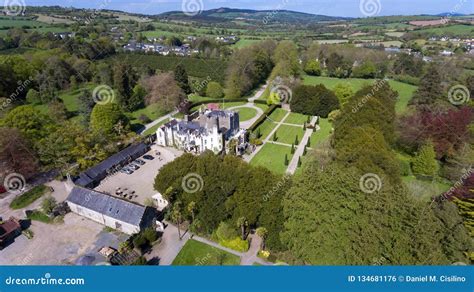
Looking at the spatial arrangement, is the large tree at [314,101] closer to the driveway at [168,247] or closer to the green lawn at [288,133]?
the green lawn at [288,133]

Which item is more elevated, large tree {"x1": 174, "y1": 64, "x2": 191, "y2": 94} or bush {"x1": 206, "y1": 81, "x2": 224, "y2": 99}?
large tree {"x1": 174, "y1": 64, "x2": 191, "y2": 94}

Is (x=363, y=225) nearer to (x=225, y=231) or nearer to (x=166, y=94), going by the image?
(x=225, y=231)

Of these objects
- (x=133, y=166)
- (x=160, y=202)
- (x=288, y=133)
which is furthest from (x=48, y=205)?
(x=288, y=133)

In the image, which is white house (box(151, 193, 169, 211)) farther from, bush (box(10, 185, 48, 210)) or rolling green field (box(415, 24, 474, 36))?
rolling green field (box(415, 24, 474, 36))

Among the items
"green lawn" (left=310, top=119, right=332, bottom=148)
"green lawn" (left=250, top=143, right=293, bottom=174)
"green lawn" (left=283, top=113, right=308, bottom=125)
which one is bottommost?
"green lawn" (left=250, top=143, right=293, bottom=174)

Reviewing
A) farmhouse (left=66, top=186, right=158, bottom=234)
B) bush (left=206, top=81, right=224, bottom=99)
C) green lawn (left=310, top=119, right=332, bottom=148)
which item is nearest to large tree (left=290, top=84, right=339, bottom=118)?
green lawn (left=310, top=119, right=332, bottom=148)

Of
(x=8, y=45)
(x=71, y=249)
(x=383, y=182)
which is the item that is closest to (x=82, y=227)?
(x=71, y=249)

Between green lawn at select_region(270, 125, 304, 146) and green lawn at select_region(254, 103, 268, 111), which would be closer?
green lawn at select_region(270, 125, 304, 146)

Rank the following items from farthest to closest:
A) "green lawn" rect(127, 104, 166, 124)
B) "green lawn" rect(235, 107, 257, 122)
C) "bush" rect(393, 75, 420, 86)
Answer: "bush" rect(393, 75, 420, 86)
"green lawn" rect(127, 104, 166, 124)
"green lawn" rect(235, 107, 257, 122)
